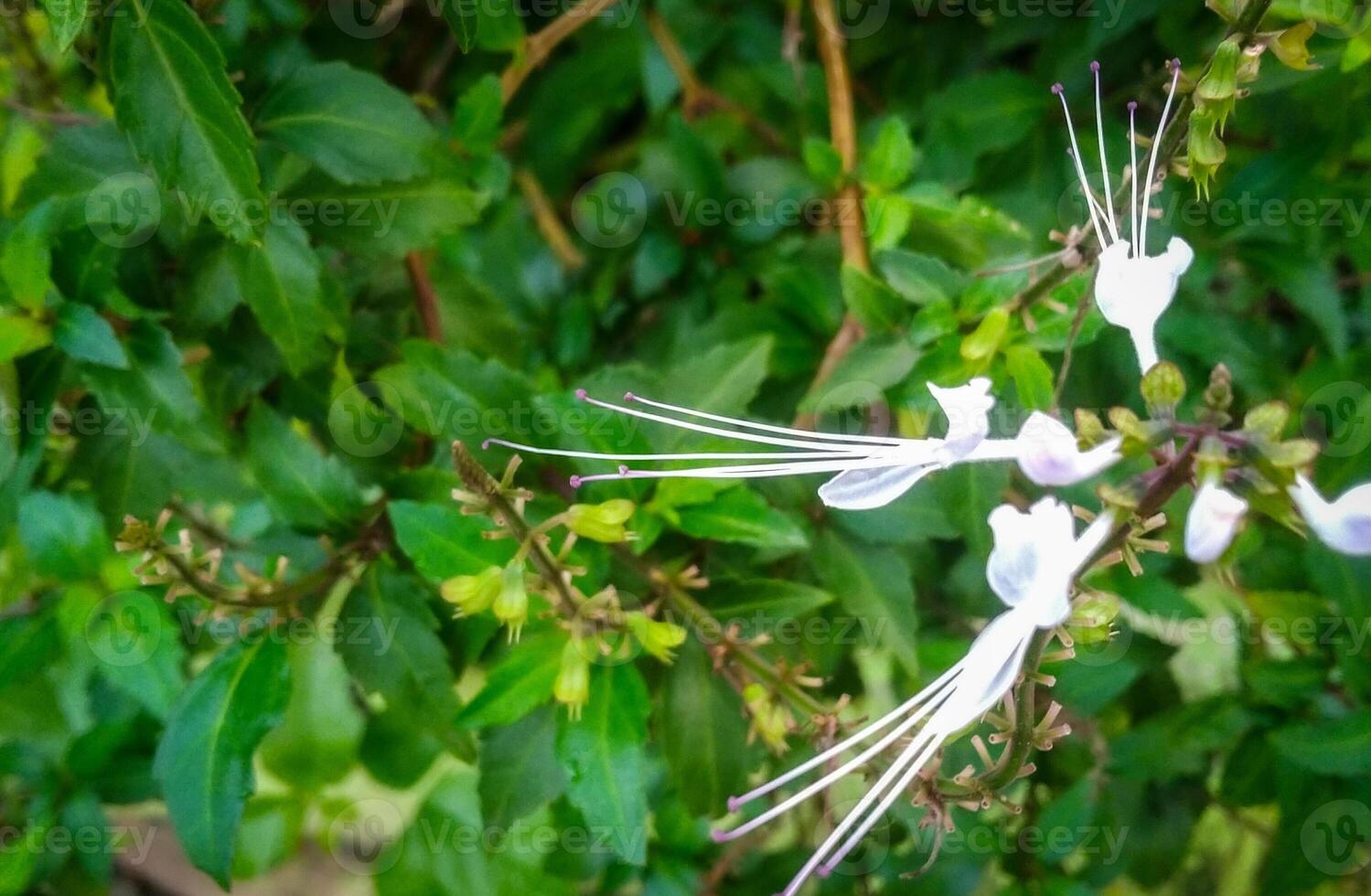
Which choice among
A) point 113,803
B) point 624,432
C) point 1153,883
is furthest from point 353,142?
point 1153,883

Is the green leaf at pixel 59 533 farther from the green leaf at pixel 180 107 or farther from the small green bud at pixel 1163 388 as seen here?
the small green bud at pixel 1163 388

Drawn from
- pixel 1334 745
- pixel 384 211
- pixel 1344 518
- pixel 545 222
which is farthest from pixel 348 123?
pixel 1334 745

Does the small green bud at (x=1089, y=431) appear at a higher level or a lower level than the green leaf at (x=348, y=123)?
higher

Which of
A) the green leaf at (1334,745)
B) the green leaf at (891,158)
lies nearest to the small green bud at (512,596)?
the green leaf at (891,158)

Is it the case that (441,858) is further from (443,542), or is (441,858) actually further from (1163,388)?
(1163,388)

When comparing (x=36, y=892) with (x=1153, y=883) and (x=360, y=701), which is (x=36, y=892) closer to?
(x=360, y=701)

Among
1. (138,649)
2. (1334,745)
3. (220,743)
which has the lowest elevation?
(138,649)

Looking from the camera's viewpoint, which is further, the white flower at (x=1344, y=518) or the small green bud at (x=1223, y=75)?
the small green bud at (x=1223, y=75)
